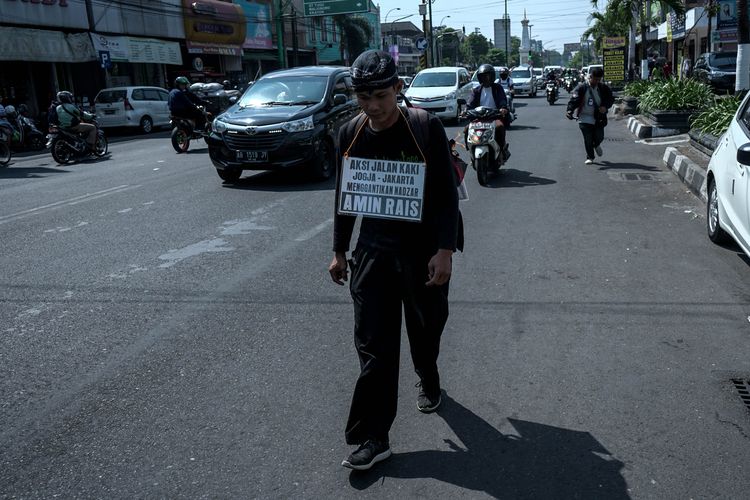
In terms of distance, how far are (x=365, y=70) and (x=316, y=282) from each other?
3.35 m

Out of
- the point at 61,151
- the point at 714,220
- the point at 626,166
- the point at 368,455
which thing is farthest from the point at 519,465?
the point at 61,151

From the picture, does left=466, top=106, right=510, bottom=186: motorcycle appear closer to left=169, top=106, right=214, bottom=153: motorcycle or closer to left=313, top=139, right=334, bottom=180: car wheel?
left=313, top=139, right=334, bottom=180: car wheel

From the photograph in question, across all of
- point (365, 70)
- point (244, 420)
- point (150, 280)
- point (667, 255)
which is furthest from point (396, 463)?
point (667, 255)

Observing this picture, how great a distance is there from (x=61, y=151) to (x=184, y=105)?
9.95 feet

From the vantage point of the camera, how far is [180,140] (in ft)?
61.7

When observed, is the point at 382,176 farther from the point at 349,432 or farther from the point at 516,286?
the point at 516,286

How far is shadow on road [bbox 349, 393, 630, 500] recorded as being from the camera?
10.5 feet

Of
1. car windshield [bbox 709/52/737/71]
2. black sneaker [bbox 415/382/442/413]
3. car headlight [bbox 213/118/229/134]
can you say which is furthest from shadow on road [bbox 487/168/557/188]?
car windshield [bbox 709/52/737/71]

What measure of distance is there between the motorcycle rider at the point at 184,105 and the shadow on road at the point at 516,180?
8.99m

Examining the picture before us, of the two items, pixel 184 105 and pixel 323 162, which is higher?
pixel 184 105

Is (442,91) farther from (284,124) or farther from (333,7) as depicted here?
(333,7)

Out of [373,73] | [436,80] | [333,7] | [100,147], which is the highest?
[333,7]

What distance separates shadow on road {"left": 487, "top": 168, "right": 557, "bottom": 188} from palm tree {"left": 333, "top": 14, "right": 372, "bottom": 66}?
50.6 m

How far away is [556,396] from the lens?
162 inches
